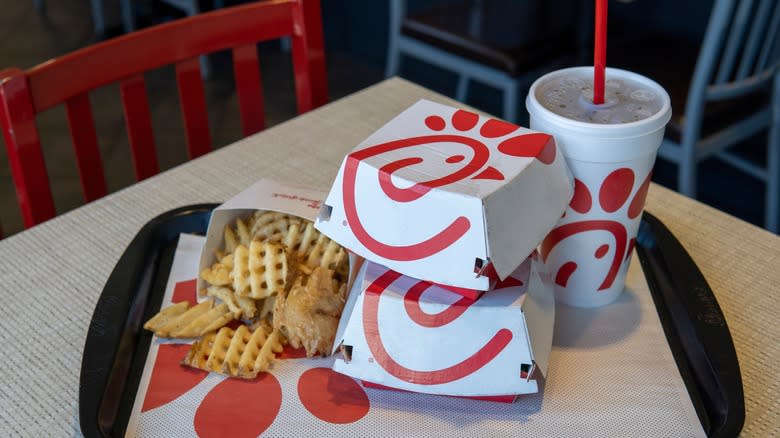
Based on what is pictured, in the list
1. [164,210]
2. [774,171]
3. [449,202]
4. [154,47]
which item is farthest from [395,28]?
[449,202]

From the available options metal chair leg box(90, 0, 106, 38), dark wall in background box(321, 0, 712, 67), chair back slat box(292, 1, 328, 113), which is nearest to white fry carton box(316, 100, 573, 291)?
chair back slat box(292, 1, 328, 113)

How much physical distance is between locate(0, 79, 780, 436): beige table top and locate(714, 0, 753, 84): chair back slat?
0.85m

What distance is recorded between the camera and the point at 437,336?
0.67 m

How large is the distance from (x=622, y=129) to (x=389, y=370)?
Result: 291 mm

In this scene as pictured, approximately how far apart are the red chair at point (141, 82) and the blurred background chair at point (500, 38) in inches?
35.8

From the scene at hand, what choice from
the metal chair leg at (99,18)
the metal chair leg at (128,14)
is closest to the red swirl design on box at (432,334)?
the metal chair leg at (128,14)

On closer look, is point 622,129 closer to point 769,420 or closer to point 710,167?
point 769,420

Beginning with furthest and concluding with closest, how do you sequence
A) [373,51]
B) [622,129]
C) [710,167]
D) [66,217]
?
[373,51], [710,167], [66,217], [622,129]

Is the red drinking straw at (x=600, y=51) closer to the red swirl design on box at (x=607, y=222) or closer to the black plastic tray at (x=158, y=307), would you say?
the red swirl design on box at (x=607, y=222)

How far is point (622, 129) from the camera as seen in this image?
693mm

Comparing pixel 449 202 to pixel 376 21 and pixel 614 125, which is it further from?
pixel 376 21

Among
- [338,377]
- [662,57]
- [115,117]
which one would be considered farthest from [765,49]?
[115,117]

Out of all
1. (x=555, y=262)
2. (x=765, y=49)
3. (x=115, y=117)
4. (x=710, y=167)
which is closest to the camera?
(x=555, y=262)

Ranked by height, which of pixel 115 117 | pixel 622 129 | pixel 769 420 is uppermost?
pixel 622 129
